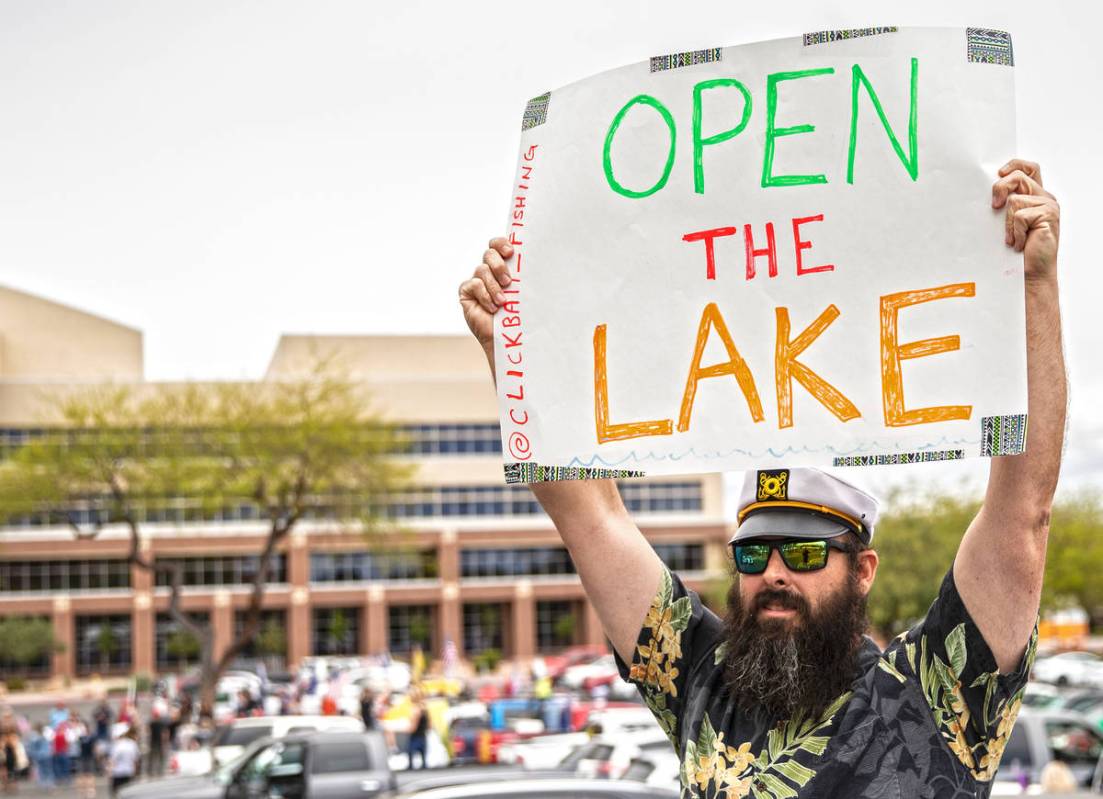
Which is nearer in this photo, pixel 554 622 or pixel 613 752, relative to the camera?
pixel 613 752

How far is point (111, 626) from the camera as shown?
2793 inches

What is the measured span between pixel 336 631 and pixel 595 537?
232ft

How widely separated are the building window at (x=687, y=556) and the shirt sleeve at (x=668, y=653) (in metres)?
72.1

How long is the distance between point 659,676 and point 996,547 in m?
0.77

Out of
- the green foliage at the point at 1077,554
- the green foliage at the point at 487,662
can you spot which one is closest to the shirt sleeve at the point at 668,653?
the green foliage at the point at 1077,554

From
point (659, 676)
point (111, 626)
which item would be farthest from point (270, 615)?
point (659, 676)

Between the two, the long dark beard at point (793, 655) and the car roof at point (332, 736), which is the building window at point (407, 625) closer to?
the car roof at point (332, 736)

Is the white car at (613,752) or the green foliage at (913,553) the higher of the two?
the green foliage at (913,553)

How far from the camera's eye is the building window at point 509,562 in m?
74.3

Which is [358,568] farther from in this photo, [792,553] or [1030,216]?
[1030,216]

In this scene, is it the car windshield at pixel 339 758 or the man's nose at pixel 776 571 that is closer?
the man's nose at pixel 776 571

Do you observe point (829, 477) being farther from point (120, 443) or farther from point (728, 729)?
point (120, 443)

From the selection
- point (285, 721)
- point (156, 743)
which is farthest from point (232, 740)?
point (156, 743)

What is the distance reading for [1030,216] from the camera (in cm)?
258
